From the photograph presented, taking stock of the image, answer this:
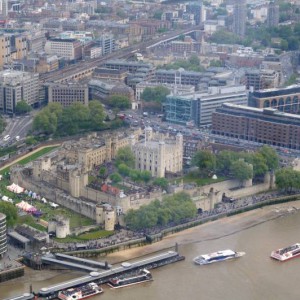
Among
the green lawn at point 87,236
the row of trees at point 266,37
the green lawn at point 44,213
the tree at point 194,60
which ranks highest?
the row of trees at point 266,37

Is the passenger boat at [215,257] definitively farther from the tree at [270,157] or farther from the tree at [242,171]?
the tree at [270,157]

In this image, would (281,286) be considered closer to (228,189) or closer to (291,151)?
(228,189)

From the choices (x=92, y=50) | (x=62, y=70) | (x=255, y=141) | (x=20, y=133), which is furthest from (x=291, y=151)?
(x=92, y=50)

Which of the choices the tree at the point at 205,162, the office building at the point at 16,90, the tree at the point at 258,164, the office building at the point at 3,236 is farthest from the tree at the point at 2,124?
the office building at the point at 3,236

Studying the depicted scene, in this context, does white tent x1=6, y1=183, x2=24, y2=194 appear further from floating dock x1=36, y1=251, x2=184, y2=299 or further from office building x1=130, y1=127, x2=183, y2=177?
floating dock x1=36, y1=251, x2=184, y2=299

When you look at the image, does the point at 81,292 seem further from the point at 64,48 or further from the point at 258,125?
the point at 64,48

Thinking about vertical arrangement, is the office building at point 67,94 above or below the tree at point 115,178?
above

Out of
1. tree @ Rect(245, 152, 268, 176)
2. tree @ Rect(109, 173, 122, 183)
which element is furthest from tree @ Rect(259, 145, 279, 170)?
tree @ Rect(109, 173, 122, 183)
